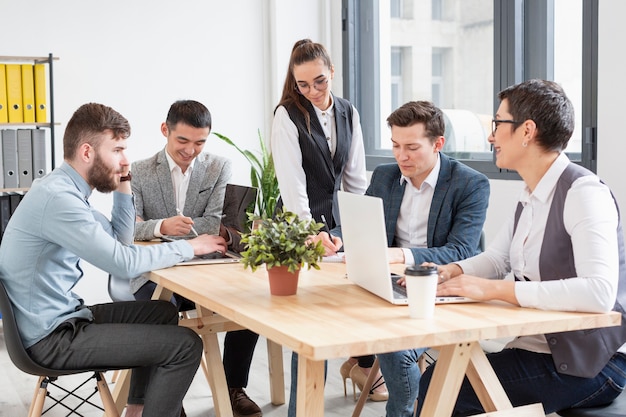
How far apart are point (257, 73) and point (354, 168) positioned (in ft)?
7.77

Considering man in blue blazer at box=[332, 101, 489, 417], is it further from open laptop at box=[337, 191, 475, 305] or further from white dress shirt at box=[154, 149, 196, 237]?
white dress shirt at box=[154, 149, 196, 237]

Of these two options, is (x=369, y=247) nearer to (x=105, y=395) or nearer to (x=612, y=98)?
(x=105, y=395)

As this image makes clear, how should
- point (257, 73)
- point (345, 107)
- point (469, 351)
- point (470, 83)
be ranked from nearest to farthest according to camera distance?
point (469, 351), point (345, 107), point (470, 83), point (257, 73)

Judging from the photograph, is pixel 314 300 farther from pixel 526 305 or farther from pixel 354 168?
pixel 354 168

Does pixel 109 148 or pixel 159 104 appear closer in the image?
pixel 109 148

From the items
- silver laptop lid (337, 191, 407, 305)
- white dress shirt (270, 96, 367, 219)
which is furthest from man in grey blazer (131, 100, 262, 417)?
silver laptop lid (337, 191, 407, 305)

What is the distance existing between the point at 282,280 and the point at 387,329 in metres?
0.46

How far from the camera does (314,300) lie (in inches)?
82.0

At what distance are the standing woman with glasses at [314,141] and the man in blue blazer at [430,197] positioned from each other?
0.51 metres

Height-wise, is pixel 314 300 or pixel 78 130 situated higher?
pixel 78 130

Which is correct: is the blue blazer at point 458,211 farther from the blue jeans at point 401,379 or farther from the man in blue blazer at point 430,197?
the blue jeans at point 401,379

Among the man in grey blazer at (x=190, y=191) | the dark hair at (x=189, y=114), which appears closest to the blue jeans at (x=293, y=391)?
the man in grey blazer at (x=190, y=191)

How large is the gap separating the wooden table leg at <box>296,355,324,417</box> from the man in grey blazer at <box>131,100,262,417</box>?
4.77 ft

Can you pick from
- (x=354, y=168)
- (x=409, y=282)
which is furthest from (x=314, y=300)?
(x=354, y=168)
